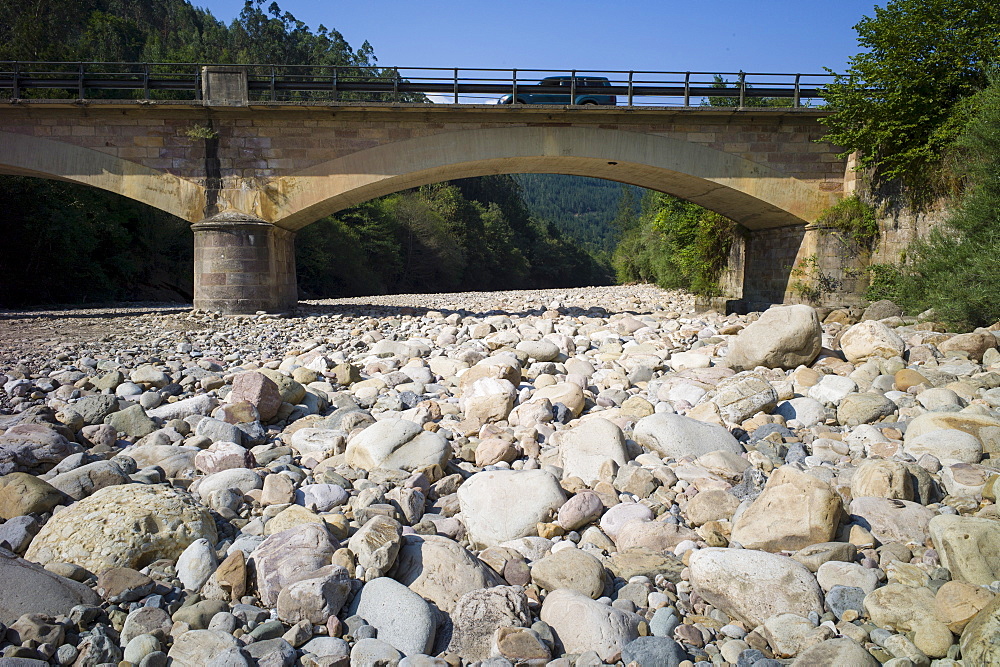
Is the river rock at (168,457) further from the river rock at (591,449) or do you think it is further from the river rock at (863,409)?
the river rock at (863,409)

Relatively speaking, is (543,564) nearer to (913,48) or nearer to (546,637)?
(546,637)

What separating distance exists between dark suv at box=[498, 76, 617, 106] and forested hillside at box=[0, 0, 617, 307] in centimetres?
1382

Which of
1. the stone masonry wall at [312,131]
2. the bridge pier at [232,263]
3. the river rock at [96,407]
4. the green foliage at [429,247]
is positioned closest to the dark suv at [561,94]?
the stone masonry wall at [312,131]

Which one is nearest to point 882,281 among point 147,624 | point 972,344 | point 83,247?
point 972,344

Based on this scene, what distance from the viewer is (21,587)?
2355 millimetres

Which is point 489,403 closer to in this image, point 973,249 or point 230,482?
point 230,482

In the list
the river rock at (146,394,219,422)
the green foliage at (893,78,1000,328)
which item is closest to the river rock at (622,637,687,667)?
the river rock at (146,394,219,422)

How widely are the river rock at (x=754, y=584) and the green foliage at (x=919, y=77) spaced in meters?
10.5

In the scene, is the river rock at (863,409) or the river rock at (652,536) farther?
the river rock at (863,409)

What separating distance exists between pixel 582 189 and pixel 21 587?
16873 centimetres

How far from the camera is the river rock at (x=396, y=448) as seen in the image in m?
3.98

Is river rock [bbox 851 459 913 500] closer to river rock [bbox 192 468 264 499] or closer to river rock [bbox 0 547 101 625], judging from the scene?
river rock [bbox 192 468 264 499]

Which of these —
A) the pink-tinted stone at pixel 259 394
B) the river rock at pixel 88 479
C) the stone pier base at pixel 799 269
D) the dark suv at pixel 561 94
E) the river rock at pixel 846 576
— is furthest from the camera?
the dark suv at pixel 561 94

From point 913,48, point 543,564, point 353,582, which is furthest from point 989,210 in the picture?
point 353,582
